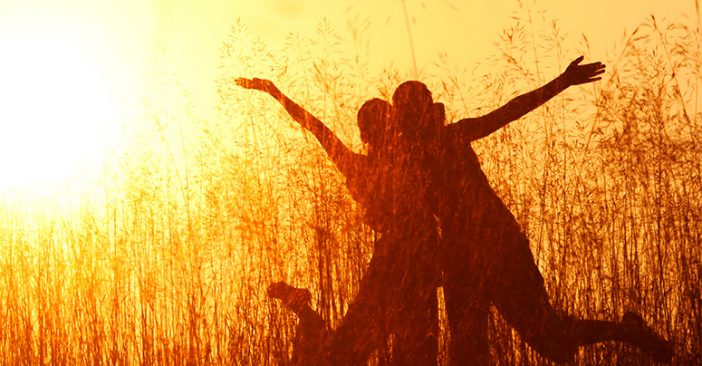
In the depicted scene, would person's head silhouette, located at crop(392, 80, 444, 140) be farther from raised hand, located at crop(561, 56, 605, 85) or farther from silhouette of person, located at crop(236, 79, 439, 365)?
raised hand, located at crop(561, 56, 605, 85)

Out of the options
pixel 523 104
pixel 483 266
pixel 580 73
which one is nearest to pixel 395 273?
pixel 483 266

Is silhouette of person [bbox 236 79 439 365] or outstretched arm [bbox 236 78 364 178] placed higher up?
outstretched arm [bbox 236 78 364 178]

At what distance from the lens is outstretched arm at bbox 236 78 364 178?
9.73 feet

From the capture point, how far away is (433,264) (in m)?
2.75

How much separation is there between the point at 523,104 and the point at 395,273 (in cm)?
77

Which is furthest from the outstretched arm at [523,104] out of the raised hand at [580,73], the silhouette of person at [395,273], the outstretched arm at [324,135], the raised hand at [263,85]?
the raised hand at [263,85]

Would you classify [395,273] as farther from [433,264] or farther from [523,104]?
[523,104]

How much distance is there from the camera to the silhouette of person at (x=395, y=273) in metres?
2.71

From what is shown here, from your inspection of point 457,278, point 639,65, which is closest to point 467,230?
point 457,278

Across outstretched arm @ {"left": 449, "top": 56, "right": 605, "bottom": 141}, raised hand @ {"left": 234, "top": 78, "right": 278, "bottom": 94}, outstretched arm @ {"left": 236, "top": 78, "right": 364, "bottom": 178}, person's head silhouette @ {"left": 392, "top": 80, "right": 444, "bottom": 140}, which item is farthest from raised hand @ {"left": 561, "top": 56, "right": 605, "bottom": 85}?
raised hand @ {"left": 234, "top": 78, "right": 278, "bottom": 94}

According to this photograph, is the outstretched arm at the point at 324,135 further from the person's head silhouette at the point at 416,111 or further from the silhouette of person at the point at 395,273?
the person's head silhouette at the point at 416,111

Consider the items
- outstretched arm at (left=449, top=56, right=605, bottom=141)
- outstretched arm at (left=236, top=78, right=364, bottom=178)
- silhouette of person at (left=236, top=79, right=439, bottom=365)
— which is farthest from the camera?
outstretched arm at (left=236, top=78, right=364, bottom=178)

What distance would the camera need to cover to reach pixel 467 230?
283cm

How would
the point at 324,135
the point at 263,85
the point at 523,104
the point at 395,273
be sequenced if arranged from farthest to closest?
the point at 263,85, the point at 324,135, the point at 523,104, the point at 395,273
